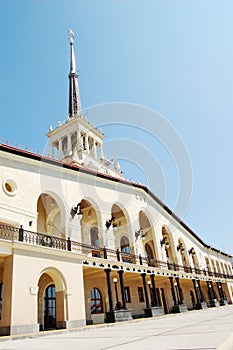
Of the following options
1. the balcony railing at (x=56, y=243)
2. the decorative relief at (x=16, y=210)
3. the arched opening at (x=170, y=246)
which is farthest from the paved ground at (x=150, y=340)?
the arched opening at (x=170, y=246)

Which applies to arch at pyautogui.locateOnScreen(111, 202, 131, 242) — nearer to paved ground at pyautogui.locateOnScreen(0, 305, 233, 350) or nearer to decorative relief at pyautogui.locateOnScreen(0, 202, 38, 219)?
decorative relief at pyautogui.locateOnScreen(0, 202, 38, 219)

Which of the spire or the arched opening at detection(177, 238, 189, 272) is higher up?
the spire

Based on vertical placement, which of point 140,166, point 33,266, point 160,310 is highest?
point 140,166

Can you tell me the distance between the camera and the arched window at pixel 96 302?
1750 centimetres

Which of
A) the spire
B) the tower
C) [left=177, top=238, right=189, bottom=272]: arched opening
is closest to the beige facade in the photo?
[left=177, top=238, right=189, bottom=272]: arched opening

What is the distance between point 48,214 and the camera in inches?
730

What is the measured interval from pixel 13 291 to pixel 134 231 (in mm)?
11318

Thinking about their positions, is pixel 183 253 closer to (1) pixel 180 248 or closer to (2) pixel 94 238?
(1) pixel 180 248

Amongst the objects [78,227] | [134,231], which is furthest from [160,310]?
[78,227]

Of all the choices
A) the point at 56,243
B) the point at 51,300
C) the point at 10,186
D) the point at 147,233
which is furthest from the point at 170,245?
the point at 10,186

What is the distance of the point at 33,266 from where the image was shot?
11.6m

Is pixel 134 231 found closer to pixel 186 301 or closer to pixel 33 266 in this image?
pixel 33 266

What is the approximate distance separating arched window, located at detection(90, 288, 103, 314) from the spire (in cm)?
2960

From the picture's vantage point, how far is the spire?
46275mm
